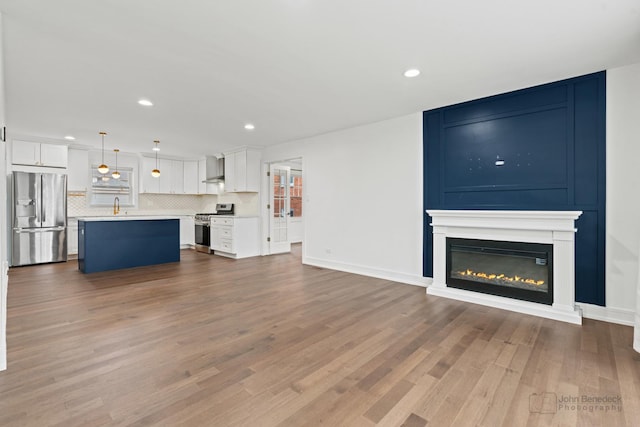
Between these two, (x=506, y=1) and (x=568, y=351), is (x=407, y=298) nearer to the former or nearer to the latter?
(x=568, y=351)

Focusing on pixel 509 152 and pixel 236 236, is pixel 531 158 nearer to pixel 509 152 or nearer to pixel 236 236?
pixel 509 152

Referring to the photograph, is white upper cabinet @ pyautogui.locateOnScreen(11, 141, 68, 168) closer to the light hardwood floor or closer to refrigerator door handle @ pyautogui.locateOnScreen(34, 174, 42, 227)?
refrigerator door handle @ pyautogui.locateOnScreen(34, 174, 42, 227)

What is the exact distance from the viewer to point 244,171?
692cm

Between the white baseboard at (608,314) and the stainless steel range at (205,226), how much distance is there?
694cm

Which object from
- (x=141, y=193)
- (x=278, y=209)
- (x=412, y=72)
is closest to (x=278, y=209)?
(x=278, y=209)

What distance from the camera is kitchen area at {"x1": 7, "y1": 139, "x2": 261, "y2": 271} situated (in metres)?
5.85

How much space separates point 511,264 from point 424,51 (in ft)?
8.38

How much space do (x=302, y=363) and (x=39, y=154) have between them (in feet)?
23.0

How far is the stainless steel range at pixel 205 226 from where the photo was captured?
766cm

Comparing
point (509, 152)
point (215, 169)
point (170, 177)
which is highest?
point (215, 169)

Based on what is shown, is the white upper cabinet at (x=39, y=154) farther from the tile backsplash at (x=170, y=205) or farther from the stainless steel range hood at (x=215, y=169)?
the stainless steel range hood at (x=215, y=169)

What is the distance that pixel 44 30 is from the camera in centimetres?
238

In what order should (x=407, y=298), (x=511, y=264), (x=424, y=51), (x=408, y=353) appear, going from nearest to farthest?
(x=408, y=353) → (x=424, y=51) → (x=511, y=264) → (x=407, y=298)

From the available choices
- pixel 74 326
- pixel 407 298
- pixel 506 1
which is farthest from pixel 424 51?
pixel 74 326
